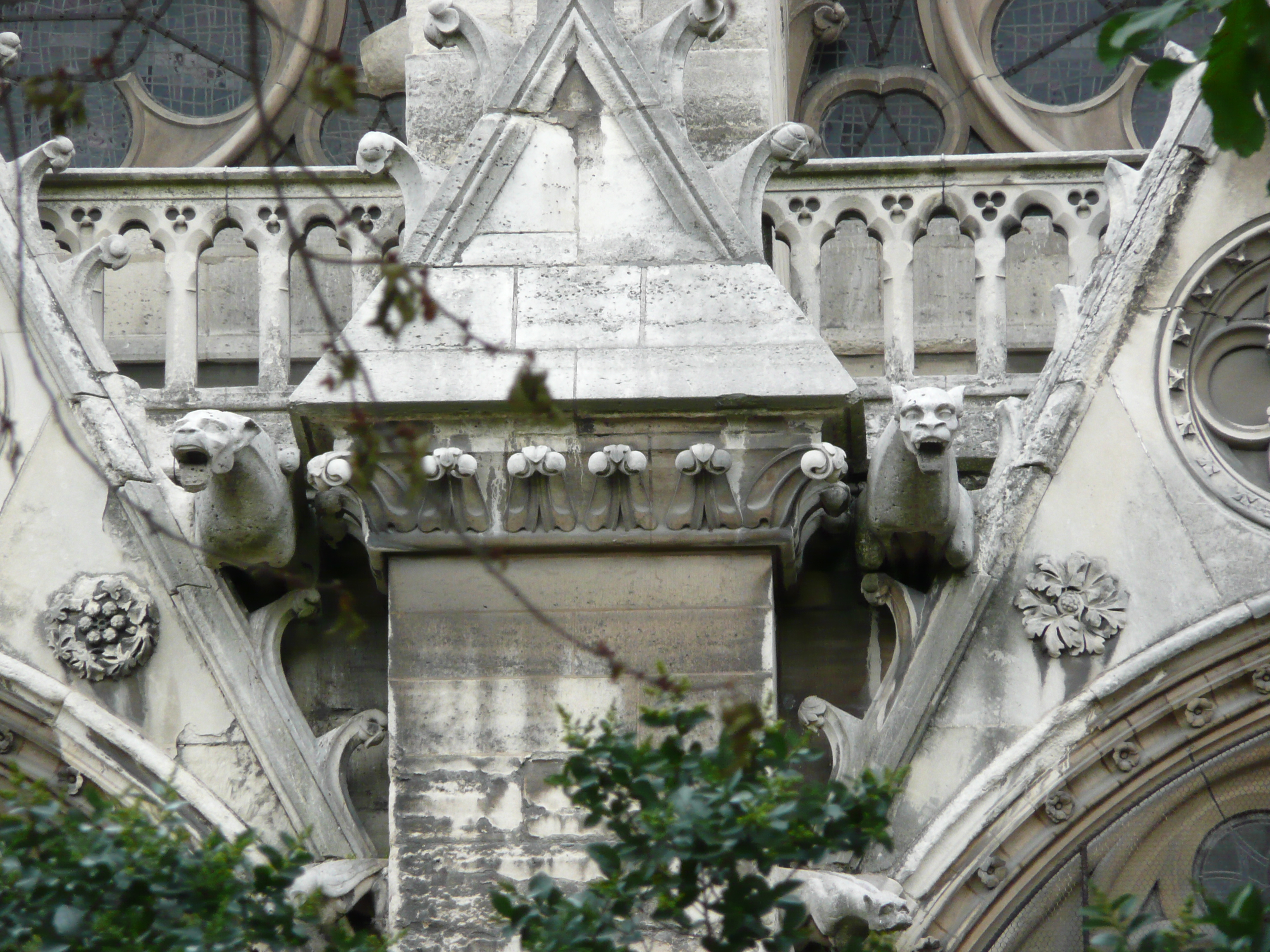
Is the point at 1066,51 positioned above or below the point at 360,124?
above

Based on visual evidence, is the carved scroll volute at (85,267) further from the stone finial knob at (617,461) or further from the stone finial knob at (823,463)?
the stone finial knob at (823,463)

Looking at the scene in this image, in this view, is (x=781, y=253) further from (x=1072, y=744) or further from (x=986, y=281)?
(x=1072, y=744)

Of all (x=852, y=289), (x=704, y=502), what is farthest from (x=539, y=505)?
(x=852, y=289)

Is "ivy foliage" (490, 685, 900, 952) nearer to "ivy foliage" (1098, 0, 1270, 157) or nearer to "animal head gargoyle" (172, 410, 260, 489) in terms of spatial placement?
"ivy foliage" (1098, 0, 1270, 157)

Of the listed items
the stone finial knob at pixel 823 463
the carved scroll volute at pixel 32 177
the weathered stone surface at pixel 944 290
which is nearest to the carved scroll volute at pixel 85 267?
the carved scroll volute at pixel 32 177

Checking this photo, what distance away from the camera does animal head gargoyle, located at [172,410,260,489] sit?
7176mm

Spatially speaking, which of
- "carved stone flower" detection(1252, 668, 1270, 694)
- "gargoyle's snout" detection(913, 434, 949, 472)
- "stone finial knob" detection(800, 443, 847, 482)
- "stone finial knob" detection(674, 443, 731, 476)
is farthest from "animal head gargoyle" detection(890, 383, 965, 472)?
"carved stone flower" detection(1252, 668, 1270, 694)

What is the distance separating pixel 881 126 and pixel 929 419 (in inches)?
154

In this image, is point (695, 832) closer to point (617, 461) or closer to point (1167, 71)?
point (1167, 71)

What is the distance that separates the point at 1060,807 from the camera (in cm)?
777

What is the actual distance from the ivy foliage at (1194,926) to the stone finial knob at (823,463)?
5.97ft

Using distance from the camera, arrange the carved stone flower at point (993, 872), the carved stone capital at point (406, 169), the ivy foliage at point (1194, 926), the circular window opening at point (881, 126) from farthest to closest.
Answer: the circular window opening at point (881, 126)
the carved stone capital at point (406, 169)
the carved stone flower at point (993, 872)
the ivy foliage at point (1194, 926)

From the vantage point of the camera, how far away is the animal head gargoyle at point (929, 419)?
7250 millimetres

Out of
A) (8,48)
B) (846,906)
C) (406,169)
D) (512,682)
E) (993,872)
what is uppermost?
(8,48)
